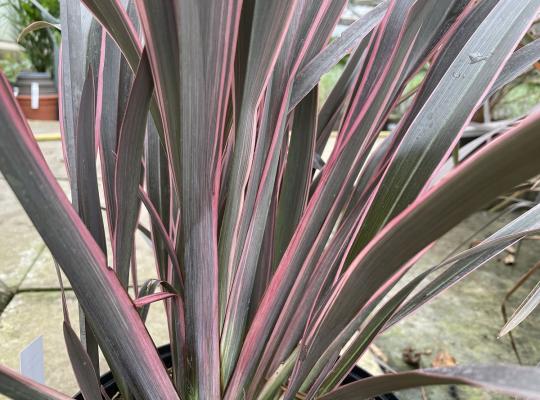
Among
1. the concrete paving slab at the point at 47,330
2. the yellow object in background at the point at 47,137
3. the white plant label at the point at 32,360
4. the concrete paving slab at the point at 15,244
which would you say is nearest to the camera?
the white plant label at the point at 32,360

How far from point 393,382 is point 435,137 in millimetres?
180

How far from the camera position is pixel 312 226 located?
398 millimetres

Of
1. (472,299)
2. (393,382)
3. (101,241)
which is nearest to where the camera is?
(393,382)

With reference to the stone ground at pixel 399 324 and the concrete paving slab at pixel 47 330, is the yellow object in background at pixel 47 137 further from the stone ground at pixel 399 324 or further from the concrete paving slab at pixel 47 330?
the concrete paving slab at pixel 47 330

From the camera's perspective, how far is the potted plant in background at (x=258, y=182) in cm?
26

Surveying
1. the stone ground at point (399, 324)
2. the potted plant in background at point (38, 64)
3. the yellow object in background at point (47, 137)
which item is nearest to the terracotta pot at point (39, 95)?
the potted plant in background at point (38, 64)

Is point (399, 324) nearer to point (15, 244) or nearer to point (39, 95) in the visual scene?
point (15, 244)

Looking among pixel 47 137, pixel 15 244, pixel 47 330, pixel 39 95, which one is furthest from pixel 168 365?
pixel 39 95

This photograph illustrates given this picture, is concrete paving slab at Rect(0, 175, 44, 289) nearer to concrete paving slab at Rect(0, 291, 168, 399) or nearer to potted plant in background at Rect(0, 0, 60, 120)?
concrete paving slab at Rect(0, 291, 168, 399)

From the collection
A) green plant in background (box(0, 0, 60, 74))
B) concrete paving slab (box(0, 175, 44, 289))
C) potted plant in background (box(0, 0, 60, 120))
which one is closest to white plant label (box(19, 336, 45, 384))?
concrete paving slab (box(0, 175, 44, 289))

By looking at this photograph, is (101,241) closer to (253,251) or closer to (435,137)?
(253,251)

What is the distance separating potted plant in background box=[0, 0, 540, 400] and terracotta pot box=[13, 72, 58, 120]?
101 inches

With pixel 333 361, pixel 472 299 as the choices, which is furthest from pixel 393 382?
pixel 472 299

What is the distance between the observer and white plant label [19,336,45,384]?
1.44ft
